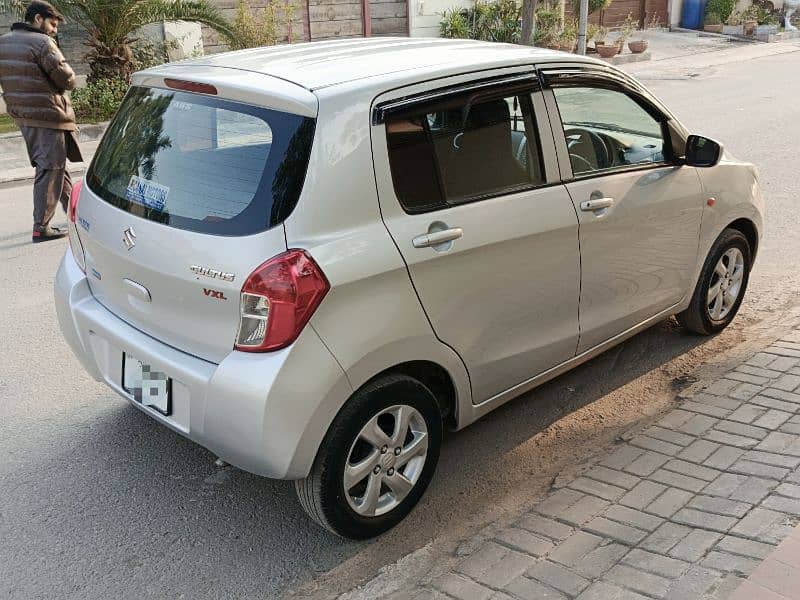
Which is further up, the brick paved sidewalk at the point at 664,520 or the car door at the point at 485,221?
the car door at the point at 485,221

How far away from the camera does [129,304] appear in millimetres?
3174

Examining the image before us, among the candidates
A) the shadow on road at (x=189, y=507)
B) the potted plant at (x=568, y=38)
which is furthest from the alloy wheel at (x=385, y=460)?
the potted plant at (x=568, y=38)

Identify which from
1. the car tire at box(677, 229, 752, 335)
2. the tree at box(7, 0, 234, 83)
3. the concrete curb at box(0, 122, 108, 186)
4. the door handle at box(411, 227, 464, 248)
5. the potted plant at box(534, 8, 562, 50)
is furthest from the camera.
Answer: the potted plant at box(534, 8, 562, 50)

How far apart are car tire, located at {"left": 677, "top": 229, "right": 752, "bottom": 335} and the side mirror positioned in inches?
21.8

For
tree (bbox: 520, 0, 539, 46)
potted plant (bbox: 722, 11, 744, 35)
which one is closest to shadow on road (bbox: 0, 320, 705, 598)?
tree (bbox: 520, 0, 539, 46)

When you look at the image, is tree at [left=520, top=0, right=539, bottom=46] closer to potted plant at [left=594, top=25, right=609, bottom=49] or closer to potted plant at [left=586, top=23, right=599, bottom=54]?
potted plant at [left=586, top=23, right=599, bottom=54]

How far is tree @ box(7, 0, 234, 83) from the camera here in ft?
40.5

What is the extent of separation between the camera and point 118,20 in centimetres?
1265

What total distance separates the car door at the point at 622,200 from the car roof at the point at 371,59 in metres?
0.28

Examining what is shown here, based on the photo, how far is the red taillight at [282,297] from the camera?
2674mm

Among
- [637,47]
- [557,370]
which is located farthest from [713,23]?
[557,370]

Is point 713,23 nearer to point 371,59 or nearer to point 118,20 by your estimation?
point 118,20

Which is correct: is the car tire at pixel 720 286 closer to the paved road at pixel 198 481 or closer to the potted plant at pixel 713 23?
the paved road at pixel 198 481

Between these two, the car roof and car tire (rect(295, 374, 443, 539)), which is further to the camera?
the car roof
